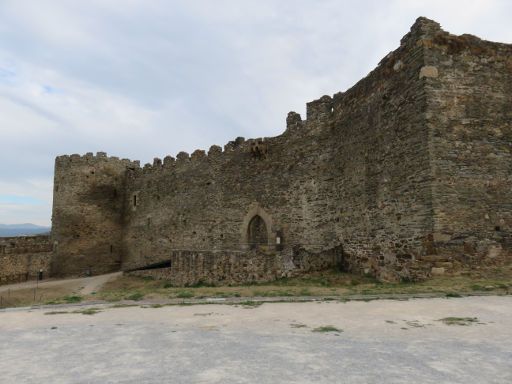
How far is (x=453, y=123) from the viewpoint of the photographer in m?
10.2

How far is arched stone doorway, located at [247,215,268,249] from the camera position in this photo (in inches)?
716

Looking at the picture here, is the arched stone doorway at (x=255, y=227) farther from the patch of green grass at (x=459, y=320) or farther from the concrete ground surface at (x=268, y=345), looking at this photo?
the patch of green grass at (x=459, y=320)

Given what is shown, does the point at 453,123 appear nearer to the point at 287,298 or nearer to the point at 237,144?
the point at 287,298

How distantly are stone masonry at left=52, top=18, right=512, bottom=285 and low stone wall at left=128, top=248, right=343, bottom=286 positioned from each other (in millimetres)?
40

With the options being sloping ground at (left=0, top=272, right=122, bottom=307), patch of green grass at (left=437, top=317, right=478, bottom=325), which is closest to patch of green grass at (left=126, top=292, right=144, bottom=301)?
patch of green grass at (left=437, top=317, right=478, bottom=325)

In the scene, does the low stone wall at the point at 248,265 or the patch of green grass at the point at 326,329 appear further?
the low stone wall at the point at 248,265

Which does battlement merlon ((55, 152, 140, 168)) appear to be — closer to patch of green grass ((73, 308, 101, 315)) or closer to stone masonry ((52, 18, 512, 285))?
stone masonry ((52, 18, 512, 285))

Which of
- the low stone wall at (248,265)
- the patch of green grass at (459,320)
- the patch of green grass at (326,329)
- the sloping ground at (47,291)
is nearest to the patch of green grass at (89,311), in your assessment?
the patch of green grass at (326,329)

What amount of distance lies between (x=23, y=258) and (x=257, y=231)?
14.3 meters

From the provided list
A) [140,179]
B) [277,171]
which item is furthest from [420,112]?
[140,179]

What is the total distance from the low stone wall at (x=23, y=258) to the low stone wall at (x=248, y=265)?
12.2 metres

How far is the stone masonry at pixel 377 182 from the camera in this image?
9.97m

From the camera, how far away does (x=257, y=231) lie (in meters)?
18.7

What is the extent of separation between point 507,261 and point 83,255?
2273 cm
